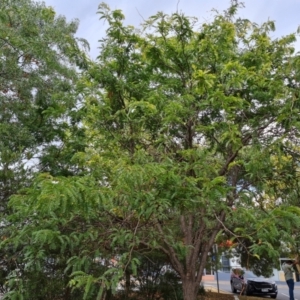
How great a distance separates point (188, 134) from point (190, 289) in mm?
2680

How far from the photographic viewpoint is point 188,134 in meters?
5.73

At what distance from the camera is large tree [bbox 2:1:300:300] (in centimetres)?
418

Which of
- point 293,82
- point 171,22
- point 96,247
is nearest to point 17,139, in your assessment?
point 96,247

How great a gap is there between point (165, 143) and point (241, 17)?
10.7 ft

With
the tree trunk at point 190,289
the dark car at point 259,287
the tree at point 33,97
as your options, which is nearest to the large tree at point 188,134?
the tree trunk at point 190,289

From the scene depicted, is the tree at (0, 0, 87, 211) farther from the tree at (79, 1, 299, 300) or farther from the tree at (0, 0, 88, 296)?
the tree at (79, 1, 299, 300)

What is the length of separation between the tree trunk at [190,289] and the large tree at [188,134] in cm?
2

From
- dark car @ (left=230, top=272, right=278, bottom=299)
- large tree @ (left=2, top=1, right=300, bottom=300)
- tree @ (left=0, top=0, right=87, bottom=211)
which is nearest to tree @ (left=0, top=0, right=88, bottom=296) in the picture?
tree @ (left=0, top=0, right=87, bottom=211)

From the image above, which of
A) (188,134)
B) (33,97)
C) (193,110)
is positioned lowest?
(188,134)

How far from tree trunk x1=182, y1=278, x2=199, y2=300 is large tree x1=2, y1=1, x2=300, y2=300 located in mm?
16

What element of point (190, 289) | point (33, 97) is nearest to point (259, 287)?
point (190, 289)

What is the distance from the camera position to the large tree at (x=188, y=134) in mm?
4184

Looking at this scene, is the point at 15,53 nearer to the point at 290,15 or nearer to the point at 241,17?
the point at 241,17

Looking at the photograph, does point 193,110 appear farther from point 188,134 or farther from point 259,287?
point 259,287
